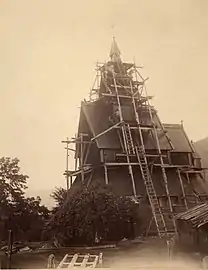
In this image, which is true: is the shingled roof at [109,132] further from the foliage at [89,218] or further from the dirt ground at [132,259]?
the dirt ground at [132,259]

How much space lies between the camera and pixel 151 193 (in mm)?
2449

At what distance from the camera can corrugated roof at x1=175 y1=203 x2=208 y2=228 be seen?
79.7 inches

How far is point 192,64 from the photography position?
246 cm

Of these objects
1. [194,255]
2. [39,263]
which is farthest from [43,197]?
[194,255]

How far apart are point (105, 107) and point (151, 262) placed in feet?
3.59

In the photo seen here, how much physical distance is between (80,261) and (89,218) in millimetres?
241

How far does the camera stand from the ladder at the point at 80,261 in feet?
6.62

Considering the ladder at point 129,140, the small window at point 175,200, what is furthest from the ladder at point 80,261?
the ladder at point 129,140

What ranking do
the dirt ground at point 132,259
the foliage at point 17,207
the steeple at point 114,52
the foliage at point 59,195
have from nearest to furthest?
the dirt ground at point 132,259 < the foliage at point 17,207 < the foliage at point 59,195 < the steeple at point 114,52

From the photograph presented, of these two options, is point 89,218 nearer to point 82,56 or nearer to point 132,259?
point 132,259

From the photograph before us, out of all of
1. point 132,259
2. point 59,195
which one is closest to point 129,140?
point 59,195

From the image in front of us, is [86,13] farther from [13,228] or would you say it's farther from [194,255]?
[194,255]

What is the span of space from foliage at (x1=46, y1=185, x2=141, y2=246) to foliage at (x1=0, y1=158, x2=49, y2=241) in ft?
0.26

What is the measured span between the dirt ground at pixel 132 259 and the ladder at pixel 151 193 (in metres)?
0.19
